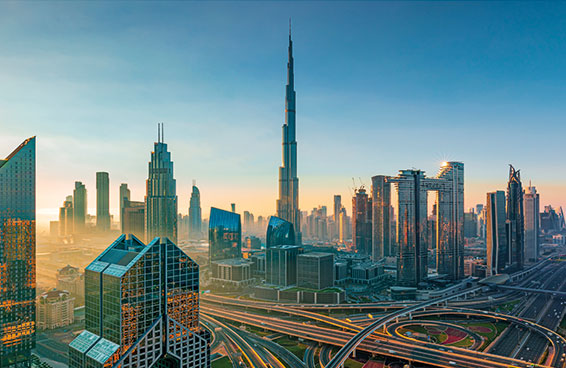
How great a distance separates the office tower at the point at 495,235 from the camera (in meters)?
174

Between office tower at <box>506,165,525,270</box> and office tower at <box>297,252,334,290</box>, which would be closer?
office tower at <box>297,252,334,290</box>

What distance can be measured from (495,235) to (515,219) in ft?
77.6

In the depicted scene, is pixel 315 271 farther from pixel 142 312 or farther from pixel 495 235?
pixel 142 312

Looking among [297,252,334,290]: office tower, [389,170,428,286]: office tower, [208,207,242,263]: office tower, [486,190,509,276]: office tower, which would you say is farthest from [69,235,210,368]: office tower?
[486,190,509,276]: office tower

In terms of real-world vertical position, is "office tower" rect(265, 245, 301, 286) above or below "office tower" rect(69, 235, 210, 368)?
below

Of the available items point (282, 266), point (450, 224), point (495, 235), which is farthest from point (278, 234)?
point (495, 235)

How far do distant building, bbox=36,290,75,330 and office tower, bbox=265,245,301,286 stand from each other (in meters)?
69.7

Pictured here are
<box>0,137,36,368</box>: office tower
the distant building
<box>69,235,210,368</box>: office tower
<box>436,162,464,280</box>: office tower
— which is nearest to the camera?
<box>69,235,210,368</box>: office tower

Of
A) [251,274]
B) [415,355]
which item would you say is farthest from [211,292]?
[415,355]

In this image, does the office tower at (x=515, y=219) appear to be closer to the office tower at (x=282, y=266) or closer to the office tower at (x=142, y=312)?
the office tower at (x=282, y=266)

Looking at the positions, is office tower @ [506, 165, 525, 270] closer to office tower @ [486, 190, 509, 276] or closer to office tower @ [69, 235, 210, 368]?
office tower @ [486, 190, 509, 276]

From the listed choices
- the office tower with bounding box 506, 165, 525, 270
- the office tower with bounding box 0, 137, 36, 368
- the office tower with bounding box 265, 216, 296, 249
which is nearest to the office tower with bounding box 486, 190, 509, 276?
the office tower with bounding box 506, 165, 525, 270

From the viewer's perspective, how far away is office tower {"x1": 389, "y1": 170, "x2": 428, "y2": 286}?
150 m

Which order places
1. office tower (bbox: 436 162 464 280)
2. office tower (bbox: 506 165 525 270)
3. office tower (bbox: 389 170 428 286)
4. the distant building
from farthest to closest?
office tower (bbox: 506 165 525 270) → office tower (bbox: 436 162 464 280) → office tower (bbox: 389 170 428 286) → the distant building
